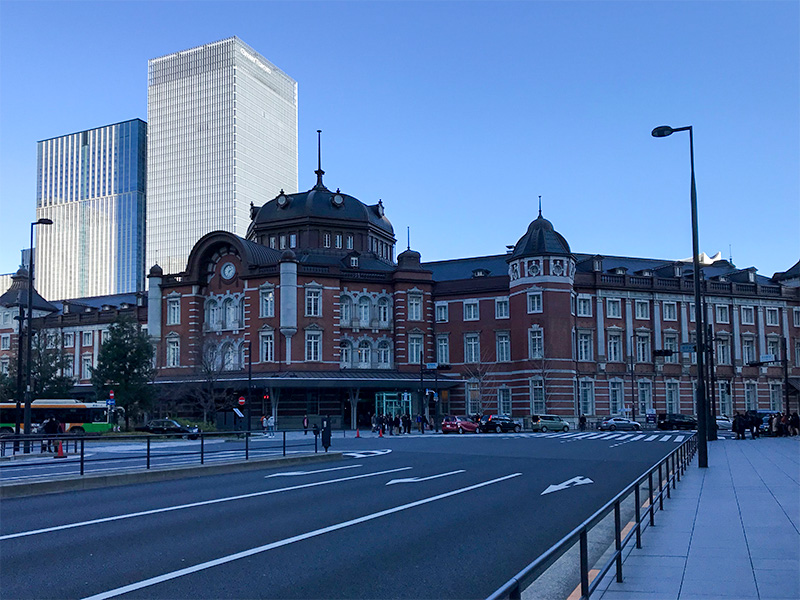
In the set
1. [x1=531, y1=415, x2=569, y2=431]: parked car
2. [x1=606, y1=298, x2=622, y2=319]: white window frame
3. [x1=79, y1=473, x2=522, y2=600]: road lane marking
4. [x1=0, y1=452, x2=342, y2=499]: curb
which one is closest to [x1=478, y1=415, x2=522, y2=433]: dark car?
[x1=531, y1=415, x2=569, y2=431]: parked car

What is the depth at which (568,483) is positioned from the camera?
62.7ft

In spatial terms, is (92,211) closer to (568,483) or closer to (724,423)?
(724,423)

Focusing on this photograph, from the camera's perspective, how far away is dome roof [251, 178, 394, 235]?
74250 mm

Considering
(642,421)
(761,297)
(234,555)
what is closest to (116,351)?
(642,421)

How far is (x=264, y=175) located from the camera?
171m

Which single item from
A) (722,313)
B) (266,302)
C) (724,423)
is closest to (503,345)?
(724,423)

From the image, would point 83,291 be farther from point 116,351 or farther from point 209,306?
point 116,351

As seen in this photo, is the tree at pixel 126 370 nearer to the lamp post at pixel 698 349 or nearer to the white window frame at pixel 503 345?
the white window frame at pixel 503 345

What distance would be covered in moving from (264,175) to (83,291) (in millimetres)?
50043

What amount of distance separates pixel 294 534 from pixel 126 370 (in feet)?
160

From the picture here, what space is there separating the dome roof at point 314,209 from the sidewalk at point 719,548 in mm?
58995

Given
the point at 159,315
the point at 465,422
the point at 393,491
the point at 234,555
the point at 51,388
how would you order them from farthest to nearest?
the point at 159,315, the point at 51,388, the point at 465,422, the point at 393,491, the point at 234,555

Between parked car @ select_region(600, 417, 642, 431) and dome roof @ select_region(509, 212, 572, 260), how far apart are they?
45.9 ft

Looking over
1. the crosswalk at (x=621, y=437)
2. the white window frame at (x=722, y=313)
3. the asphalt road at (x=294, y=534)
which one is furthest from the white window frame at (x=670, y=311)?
the asphalt road at (x=294, y=534)
